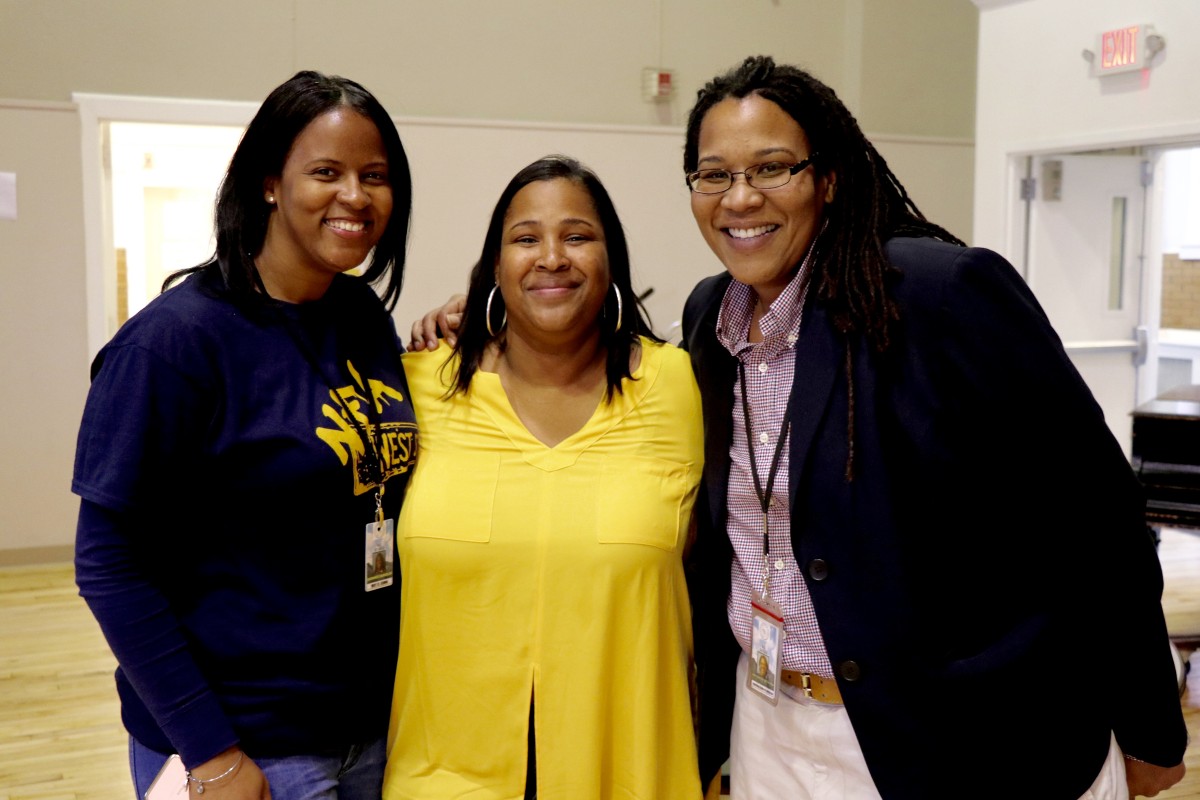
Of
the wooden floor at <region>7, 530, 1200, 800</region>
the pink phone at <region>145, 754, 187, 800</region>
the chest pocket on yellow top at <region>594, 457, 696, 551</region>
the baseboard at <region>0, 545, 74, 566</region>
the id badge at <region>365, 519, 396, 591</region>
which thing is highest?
the chest pocket on yellow top at <region>594, 457, 696, 551</region>

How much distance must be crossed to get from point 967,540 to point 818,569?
215mm

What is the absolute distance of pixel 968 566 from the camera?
1.46m

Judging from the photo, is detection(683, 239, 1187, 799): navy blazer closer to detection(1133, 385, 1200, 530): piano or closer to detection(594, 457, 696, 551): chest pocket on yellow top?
detection(594, 457, 696, 551): chest pocket on yellow top

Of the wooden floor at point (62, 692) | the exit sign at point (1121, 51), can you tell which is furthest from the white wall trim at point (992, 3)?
the wooden floor at point (62, 692)

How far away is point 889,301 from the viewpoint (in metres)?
1.43

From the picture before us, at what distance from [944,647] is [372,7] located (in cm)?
569

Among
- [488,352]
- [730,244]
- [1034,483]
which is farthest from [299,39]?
[1034,483]

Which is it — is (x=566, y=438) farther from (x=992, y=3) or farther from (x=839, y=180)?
(x=992, y=3)

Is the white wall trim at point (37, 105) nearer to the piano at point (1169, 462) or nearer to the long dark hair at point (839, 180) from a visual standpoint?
the long dark hair at point (839, 180)

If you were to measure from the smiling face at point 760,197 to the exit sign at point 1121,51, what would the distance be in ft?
13.5

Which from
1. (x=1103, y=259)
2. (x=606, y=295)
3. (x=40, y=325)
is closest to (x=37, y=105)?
(x=40, y=325)

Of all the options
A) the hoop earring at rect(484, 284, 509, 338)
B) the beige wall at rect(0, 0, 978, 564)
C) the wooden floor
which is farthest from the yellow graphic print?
the beige wall at rect(0, 0, 978, 564)

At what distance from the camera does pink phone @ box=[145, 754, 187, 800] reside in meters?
1.48

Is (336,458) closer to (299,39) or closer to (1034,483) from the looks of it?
(1034,483)
